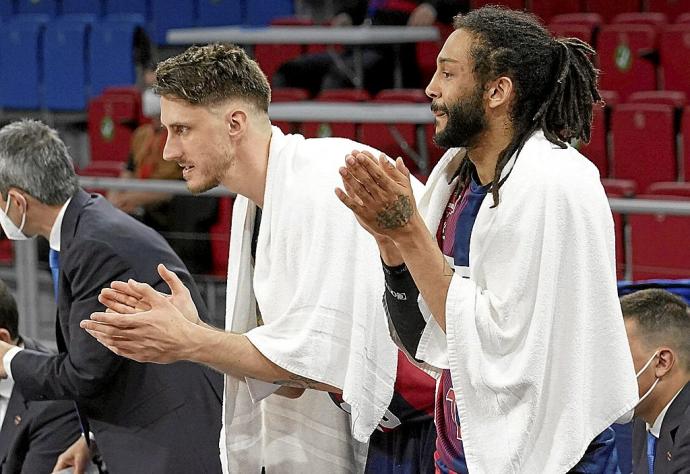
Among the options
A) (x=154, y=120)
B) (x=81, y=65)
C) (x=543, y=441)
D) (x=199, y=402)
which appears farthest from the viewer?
(x=81, y=65)

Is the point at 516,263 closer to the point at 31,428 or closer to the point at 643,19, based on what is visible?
the point at 31,428

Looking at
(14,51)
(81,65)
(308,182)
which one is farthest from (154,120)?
(308,182)

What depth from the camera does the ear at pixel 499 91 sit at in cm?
232

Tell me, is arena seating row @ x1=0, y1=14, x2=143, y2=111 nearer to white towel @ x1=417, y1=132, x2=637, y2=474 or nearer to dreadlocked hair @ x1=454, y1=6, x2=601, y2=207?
dreadlocked hair @ x1=454, y1=6, x2=601, y2=207

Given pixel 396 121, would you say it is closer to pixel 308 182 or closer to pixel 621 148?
pixel 621 148

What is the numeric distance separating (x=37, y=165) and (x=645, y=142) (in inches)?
133

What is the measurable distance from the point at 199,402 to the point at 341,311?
2.43 ft

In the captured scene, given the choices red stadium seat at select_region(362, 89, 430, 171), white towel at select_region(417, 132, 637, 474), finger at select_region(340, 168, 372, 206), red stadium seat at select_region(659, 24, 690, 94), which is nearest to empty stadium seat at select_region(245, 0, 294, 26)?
red stadium seat at select_region(362, 89, 430, 171)

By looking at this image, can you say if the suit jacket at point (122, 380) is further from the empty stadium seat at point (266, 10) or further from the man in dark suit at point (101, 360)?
the empty stadium seat at point (266, 10)

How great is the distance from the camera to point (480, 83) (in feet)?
7.63

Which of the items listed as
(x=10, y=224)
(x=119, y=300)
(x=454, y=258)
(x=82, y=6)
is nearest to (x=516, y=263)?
(x=454, y=258)

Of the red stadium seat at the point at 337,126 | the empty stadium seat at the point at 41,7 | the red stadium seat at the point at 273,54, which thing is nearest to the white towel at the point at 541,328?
the red stadium seat at the point at 337,126

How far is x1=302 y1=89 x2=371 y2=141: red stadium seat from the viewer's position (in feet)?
21.5

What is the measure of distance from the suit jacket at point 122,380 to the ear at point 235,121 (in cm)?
56
